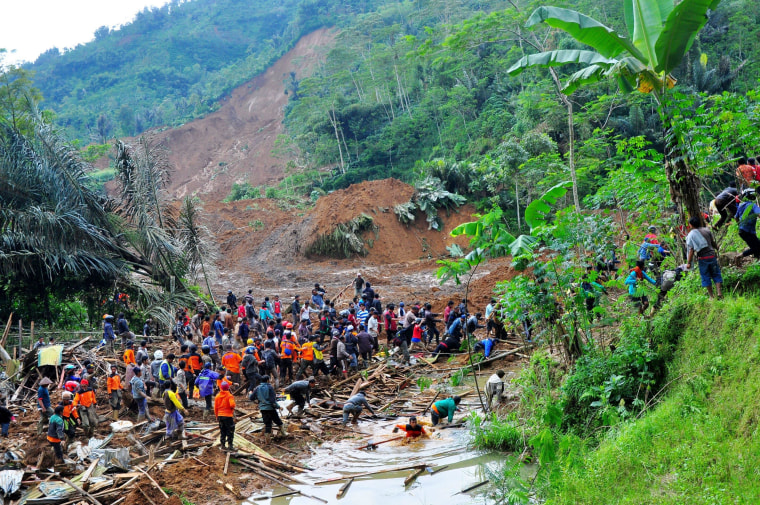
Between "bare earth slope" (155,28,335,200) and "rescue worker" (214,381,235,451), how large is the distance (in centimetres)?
5765

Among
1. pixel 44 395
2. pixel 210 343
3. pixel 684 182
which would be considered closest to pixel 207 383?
pixel 210 343

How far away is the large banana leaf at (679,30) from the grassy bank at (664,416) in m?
3.46

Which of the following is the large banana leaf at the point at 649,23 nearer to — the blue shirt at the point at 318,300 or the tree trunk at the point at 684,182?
the tree trunk at the point at 684,182

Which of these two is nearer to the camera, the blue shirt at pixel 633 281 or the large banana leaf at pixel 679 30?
the large banana leaf at pixel 679 30

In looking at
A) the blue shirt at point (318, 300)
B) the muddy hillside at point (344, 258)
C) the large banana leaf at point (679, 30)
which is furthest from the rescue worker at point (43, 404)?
the muddy hillside at point (344, 258)

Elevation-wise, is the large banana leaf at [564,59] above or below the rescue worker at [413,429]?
above

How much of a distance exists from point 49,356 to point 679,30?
1522 cm

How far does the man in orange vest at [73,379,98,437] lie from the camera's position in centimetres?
1164

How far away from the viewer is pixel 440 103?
4797 centimetres

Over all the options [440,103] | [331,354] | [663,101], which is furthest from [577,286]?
[440,103]

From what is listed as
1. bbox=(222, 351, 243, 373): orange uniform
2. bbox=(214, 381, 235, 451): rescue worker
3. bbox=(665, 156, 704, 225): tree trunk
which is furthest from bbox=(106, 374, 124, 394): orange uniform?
bbox=(665, 156, 704, 225): tree trunk

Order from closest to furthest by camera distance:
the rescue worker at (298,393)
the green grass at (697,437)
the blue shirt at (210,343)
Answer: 1. the green grass at (697,437)
2. the rescue worker at (298,393)
3. the blue shirt at (210,343)

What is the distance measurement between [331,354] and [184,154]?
6905cm

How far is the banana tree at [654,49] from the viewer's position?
831cm
